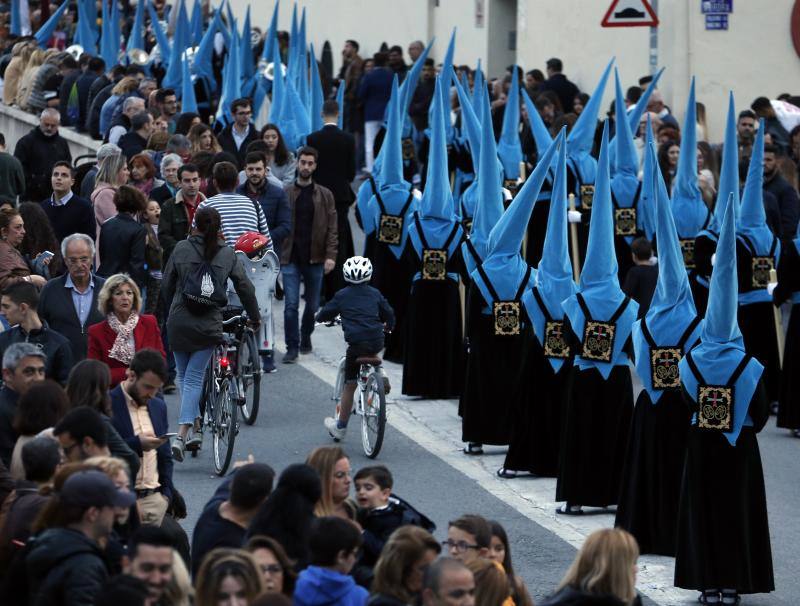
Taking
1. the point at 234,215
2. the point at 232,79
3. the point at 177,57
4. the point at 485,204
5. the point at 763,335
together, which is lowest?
the point at 763,335

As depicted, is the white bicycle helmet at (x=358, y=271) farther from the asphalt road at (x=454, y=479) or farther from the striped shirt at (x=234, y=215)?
the striped shirt at (x=234, y=215)

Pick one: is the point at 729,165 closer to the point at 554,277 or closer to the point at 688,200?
the point at 554,277

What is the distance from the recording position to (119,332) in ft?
38.4

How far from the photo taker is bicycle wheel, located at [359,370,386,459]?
535 inches

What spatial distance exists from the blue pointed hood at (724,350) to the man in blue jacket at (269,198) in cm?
611

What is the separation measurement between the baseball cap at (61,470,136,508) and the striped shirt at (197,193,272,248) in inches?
307

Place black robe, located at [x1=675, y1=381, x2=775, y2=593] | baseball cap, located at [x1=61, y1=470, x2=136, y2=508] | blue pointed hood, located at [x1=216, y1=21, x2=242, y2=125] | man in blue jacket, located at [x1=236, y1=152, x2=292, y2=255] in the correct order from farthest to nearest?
blue pointed hood, located at [x1=216, y1=21, x2=242, y2=125], man in blue jacket, located at [x1=236, y1=152, x2=292, y2=255], black robe, located at [x1=675, y1=381, x2=775, y2=593], baseball cap, located at [x1=61, y1=470, x2=136, y2=508]

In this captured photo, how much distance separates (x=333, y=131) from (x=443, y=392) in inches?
158

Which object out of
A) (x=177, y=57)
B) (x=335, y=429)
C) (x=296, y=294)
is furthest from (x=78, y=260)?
(x=177, y=57)

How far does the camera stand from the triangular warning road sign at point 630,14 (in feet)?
59.5

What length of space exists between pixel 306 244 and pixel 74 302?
4.55m

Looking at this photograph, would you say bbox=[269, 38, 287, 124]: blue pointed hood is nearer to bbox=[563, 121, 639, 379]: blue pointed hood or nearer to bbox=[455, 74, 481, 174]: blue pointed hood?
bbox=[455, 74, 481, 174]: blue pointed hood

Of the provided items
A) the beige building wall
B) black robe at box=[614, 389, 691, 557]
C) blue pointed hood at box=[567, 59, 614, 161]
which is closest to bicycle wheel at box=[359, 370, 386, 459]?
black robe at box=[614, 389, 691, 557]

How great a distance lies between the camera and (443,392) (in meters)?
16.1
